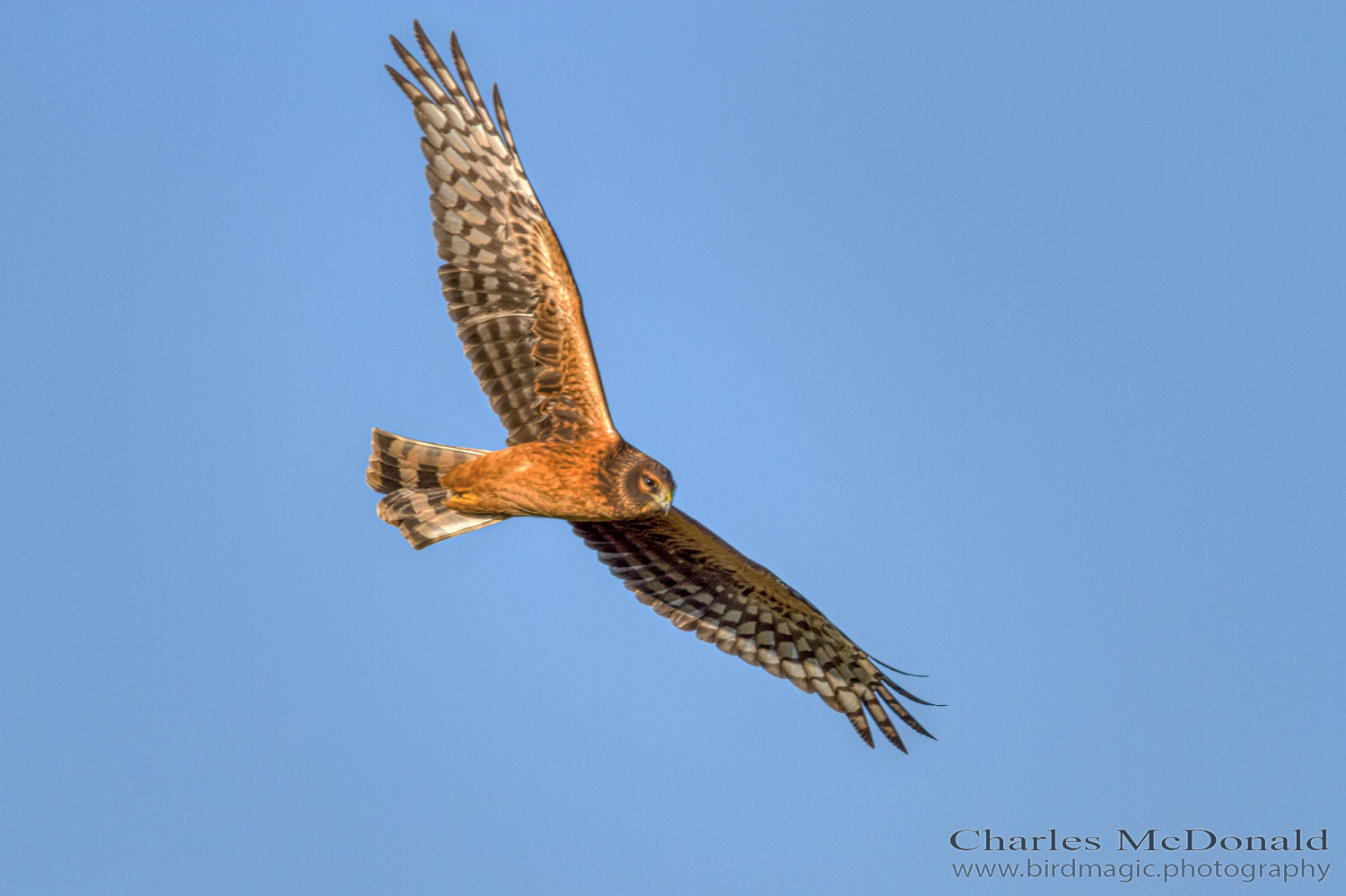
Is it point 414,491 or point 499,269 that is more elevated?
point 499,269

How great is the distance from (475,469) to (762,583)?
3068 mm

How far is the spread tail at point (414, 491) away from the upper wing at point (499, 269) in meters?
0.82

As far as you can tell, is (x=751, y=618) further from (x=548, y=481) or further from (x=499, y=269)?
(x=499, y=269)

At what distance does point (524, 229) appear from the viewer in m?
12.2

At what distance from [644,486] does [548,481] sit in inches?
31.6

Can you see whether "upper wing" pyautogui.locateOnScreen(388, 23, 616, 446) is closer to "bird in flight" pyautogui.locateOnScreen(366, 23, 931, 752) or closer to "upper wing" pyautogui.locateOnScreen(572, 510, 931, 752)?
"bird in flight" pyautogui.locateOnScreen(366, 23, 931, 752)

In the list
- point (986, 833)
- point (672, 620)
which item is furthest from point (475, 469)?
point (986, 833)

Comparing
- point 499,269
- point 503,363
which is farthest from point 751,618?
point 499,269

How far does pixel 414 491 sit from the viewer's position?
1295 cm

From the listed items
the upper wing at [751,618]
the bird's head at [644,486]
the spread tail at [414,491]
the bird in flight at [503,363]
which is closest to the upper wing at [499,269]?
the bird in flight at [503,363]

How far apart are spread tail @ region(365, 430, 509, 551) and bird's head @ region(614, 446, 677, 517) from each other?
157 centimetres

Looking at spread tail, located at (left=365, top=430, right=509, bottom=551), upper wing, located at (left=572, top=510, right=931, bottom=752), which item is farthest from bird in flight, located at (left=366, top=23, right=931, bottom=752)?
upper wing, located at (left=572, top=510, right=931, bottom=752)

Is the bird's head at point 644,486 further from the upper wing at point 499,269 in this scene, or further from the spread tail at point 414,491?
the spread tail at point 414,491

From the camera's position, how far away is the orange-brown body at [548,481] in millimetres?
11922
